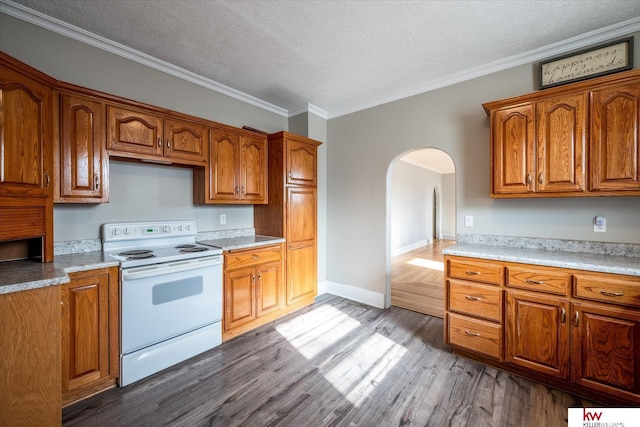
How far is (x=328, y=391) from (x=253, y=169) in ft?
7.90

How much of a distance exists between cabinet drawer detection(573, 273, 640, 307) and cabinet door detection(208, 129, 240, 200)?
10.2 feet

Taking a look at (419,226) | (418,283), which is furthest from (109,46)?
(419,226)

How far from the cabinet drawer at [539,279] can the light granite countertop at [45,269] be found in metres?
3.02

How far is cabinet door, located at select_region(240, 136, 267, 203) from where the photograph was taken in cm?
314

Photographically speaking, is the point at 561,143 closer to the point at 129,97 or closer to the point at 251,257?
the point at 251,257

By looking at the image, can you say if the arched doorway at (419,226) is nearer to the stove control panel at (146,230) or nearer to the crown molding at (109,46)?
the crown molding at (109,46)

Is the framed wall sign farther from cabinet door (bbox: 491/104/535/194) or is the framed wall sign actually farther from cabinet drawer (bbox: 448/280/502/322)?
cabinet drawer (bbox: 448/280/502/322)

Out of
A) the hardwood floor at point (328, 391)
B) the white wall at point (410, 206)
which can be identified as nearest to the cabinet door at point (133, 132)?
the hardwood floor at point (328, 391)

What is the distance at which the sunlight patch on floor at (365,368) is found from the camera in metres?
1.99

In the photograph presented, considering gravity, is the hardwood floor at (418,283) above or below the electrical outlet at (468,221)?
below

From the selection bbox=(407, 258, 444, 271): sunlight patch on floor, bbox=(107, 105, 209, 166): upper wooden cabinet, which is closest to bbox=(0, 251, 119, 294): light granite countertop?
bbox=(107, 105, 209, 166): upper wooden cabinet

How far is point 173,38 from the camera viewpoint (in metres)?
2.31

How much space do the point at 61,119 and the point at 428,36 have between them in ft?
9.72

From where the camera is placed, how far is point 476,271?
7.48 ft
